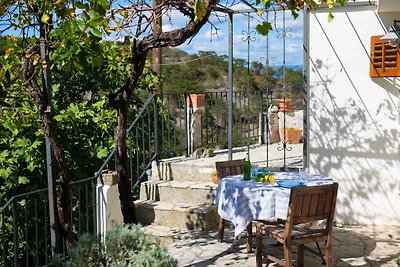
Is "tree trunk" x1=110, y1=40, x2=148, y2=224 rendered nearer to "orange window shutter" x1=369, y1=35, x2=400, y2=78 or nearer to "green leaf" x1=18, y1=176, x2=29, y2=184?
"green leaf" x1=18, y1=176, x2=29, y2=184

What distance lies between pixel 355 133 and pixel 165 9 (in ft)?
9.35

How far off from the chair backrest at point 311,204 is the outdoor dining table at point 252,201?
0.95 ft

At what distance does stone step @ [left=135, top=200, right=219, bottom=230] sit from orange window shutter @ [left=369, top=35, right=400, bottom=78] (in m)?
2.49

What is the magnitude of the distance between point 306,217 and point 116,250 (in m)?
1.75

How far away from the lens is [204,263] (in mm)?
5195

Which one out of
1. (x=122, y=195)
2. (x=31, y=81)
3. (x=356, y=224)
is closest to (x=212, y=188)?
(x=122, y=195)

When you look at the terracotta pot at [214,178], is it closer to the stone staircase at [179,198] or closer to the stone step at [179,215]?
the stone staircase at [179,198]

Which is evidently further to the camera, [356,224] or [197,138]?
[197,138]

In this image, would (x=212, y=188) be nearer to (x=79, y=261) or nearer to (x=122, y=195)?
(x=122, y=195)

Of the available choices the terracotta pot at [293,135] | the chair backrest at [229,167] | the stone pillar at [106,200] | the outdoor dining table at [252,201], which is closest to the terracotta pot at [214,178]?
the chair backrest at [229,167]

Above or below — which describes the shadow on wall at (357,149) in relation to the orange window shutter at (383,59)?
below

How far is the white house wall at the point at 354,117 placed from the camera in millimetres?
6312

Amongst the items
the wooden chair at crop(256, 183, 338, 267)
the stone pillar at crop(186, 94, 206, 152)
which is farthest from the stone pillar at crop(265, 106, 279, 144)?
the wooden chair at crop(256, 183, 338, 267)

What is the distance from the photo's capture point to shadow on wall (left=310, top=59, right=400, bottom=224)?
6.34m
